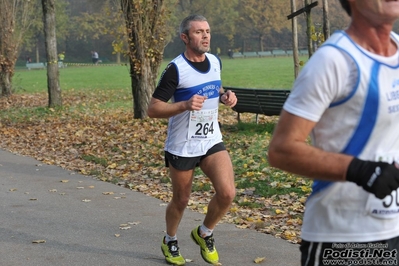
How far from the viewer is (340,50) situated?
8.93ft

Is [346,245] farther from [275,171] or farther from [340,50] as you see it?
[275,171]

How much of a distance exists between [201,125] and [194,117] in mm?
91

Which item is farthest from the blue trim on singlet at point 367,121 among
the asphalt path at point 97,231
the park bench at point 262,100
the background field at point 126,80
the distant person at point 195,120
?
the background field at point 126,80

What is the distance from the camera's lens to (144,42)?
1894cm

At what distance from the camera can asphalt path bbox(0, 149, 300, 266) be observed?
22.8 feet

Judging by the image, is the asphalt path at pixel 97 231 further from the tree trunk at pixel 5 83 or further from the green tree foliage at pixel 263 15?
the green tree foliage at pixel 263 15

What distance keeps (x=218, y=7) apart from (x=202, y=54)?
85.7m

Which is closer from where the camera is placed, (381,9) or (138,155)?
(381,9)

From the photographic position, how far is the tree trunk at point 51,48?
22875mm

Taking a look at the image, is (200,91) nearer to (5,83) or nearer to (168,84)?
(168,84)

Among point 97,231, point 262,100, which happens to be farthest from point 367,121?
point 262,100

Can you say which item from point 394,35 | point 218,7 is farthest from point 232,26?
point 394,35

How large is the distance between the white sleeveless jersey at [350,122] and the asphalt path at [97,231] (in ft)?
12.2

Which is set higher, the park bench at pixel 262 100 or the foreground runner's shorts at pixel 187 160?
the foreground runner's shorts at pixel 187 160
